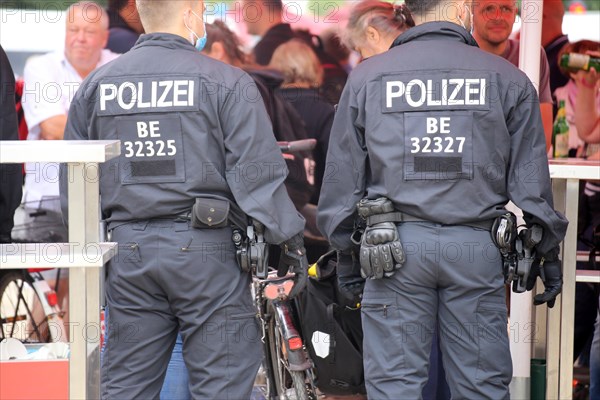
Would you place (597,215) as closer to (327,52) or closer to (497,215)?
(327,52)

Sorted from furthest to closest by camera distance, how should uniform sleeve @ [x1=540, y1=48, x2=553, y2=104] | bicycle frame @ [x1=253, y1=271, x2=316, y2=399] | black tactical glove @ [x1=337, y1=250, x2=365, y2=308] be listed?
uniform sleeve @ [x1=540, y1=48, x2=553, y2=104] < bicycle frame @ [x1=253, y1=271, x2=316, y2=399] < black tactical glove @ [x1=337, y1=250, x2=365, y2=308]

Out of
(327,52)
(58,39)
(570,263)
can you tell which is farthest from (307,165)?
(570,263)

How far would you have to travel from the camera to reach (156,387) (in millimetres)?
3508

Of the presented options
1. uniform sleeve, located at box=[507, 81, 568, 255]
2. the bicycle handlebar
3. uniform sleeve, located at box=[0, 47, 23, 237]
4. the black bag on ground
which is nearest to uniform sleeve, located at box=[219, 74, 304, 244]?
uniform sleeve, located at box=[507, 81, 568, 255]

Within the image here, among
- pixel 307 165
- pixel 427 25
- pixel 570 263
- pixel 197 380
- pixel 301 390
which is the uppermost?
pixel 427 25

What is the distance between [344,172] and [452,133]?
451mm

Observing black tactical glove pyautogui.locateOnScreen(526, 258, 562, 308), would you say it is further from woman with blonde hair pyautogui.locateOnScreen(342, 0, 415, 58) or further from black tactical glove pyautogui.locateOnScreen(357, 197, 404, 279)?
woman with blonde hair pyautogui.locateOnScreen(342, 0, 415, 58)

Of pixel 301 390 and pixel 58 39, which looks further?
pixel 58 39

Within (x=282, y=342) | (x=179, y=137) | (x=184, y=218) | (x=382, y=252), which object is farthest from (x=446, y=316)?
(x=282, y=342)

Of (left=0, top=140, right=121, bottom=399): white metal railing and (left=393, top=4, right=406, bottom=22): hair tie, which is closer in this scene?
(left=0, top=140, right=121, bottom=399): white metal railing

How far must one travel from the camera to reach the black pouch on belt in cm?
336

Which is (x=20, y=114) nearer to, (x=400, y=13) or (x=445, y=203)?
(x=400, y=13)

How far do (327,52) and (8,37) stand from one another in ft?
6.30

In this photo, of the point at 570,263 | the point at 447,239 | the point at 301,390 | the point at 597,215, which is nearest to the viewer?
the point at 447,239
